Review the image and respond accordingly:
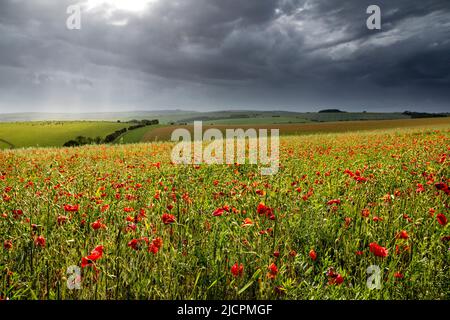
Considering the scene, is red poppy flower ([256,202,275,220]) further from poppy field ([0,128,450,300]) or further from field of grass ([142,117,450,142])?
field of grass ([142,117,450,142])

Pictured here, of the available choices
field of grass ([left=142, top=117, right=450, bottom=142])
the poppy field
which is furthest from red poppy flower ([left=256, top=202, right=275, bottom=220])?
field of grass ([left=142, top=117, right=450, bottom=142])

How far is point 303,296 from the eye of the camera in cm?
202

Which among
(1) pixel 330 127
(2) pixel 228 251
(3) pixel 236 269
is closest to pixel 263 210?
(2) pixel 228 251

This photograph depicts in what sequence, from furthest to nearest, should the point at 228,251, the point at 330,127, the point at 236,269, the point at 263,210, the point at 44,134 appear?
the point at 44,134 → the point at 330,127 → the point at 263,210 → the point at 228,251 → the point at 236,269

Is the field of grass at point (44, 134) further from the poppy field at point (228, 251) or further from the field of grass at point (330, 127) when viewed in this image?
the poppy field at point (228, 251)

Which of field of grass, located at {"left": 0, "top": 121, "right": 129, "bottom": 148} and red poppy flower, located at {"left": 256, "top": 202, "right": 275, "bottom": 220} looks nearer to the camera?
red poppy flower, located at {"left": 256, "top": 202, "right": 275, "bottom": 220}

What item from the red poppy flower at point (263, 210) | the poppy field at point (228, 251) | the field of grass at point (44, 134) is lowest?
the poppy field at point (228, 251)

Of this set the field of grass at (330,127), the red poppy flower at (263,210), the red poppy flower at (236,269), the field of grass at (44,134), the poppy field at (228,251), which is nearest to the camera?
the red poppy flower at (236,269)

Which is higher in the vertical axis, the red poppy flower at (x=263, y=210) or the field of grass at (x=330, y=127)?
the field of grass at (x=330, y=127)

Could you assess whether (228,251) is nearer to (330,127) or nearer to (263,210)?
(263,210)

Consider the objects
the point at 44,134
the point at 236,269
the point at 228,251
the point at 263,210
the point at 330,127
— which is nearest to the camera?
the point at 236,269


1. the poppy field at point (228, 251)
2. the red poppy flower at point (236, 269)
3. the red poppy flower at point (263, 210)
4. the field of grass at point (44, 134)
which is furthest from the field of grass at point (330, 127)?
the red poppy flower at point (236, 269)

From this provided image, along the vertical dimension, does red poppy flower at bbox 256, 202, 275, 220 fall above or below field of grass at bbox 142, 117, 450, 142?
below

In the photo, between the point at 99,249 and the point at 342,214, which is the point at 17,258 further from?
the point at 342,214
